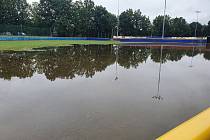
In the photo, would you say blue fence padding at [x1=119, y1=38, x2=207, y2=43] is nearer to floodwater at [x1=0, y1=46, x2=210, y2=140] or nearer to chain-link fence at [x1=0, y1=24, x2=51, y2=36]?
chain-link fence at [x1=0, y1=24, x2=51, y2=36]

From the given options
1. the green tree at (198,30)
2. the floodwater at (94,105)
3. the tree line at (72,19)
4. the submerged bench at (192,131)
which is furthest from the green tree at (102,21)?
the submerged bench at (192,131)

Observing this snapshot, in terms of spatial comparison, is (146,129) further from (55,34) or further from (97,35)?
(97,35)

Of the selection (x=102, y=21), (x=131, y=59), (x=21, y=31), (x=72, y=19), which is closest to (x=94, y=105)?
(x=131, y=59)

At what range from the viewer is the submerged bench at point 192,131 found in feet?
8.48

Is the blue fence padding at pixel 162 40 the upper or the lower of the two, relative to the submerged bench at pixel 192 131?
upper

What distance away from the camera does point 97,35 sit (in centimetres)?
7794

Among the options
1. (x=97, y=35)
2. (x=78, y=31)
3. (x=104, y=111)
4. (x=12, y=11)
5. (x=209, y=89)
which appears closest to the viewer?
(x=104, y=111)

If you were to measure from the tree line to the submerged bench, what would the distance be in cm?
5922

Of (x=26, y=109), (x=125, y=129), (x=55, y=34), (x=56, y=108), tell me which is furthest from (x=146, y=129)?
(x=55, y=34)

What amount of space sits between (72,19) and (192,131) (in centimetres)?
7068

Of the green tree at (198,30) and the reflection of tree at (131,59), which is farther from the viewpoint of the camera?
the green tree at (198,30)

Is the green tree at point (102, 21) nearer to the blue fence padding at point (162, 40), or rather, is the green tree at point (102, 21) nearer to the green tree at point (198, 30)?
the blue fence padding at point (162, 40)

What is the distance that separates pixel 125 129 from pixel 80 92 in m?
3.04

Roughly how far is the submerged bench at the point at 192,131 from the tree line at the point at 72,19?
5922 cm
